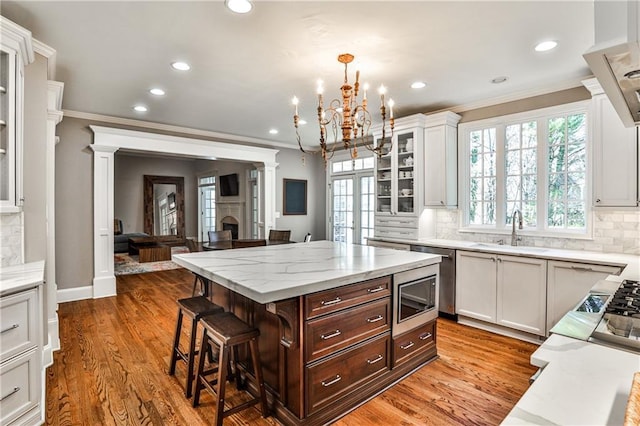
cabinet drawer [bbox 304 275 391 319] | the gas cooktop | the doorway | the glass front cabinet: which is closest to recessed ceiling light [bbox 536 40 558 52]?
the glass front cabinet

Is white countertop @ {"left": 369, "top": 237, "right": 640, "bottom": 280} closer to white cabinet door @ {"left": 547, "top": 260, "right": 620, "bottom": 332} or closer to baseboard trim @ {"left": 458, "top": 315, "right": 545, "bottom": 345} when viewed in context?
white cabinet door @ {"left": 547, "top": 260, "right": 620, "bottom": 332}

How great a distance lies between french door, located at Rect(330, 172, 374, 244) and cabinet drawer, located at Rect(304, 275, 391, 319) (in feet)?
12.2

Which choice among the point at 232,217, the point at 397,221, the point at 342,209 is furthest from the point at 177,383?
the point at 232,217

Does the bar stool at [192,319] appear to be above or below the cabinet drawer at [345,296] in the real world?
below

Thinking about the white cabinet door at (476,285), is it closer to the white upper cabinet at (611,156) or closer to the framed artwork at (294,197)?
the white upper cabinet at (611,156)

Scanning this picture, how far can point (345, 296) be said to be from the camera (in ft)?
7.06

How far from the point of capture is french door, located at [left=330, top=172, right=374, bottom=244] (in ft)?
20.7

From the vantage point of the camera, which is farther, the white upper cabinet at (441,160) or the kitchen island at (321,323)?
the white upper cabinet at (441,160)

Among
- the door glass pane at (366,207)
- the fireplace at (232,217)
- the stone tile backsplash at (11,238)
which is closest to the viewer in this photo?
the stone tile backsplash at (11,238)

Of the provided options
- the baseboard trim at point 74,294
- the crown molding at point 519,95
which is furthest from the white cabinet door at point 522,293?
the baseboard trim at point 74,294

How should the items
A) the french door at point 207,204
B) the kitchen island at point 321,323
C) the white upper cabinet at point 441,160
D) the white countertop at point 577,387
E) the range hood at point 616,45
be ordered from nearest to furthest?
the white countertop at point 577,387 < the range hood at point 616,45 < the kitchen island at point 321,323 < the white upper cabinet at point 441,160 < the french door at point 207,204

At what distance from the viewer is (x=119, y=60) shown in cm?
299

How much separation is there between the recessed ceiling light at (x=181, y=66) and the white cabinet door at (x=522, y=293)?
3629 mm

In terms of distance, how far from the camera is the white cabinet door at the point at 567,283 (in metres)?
2.88
